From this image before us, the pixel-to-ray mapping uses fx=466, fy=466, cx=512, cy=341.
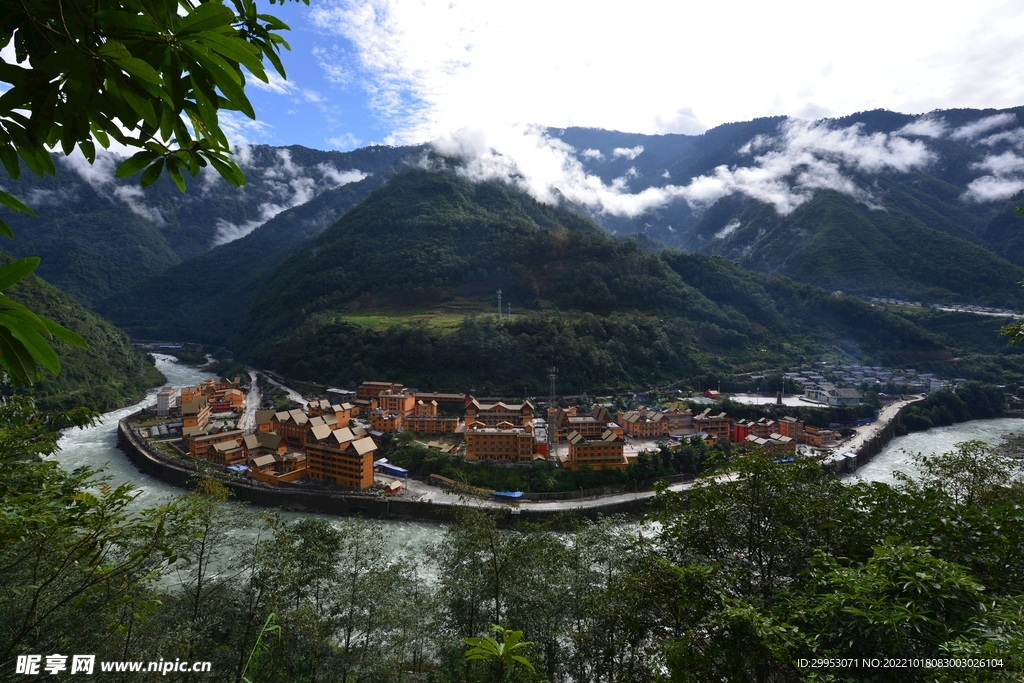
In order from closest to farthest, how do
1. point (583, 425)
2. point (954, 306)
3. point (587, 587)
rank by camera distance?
point (587, 587) → point (583, 425) → point (954, 306)

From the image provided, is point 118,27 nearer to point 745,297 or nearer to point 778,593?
point 778,593

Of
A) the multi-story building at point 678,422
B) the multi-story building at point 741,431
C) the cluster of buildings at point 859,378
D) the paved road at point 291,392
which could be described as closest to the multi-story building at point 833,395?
the cluster of buildings at point 859,378

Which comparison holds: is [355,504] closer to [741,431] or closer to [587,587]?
[587,587]

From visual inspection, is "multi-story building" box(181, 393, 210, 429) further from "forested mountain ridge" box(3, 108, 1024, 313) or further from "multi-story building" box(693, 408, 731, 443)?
"forested mountain ridge" box(3, 108, 1024, 313)

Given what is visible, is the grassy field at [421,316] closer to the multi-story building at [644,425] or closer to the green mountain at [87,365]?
the multi-story building at [644,425]

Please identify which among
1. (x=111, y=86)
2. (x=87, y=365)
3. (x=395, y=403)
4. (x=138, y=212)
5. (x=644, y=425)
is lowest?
(x=644, y=425)

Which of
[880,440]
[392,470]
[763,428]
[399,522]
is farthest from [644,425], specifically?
[399,522]

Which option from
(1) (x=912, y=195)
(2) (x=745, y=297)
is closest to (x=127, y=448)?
(2) (x=745, y=297)
